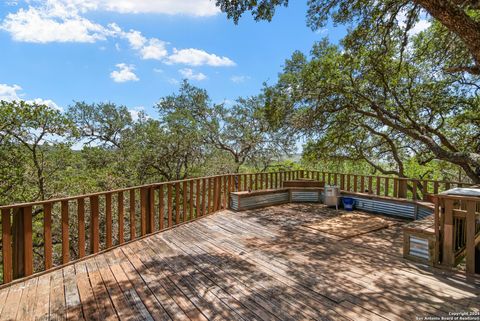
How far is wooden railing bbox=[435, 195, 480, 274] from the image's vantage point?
277 cm

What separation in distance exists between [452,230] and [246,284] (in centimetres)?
247

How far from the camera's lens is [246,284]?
2.62m

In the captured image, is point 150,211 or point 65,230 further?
point 150,211

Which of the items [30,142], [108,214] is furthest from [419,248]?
[30,142]

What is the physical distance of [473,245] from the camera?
109 inches

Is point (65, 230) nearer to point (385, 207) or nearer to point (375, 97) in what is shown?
point (385, 207)

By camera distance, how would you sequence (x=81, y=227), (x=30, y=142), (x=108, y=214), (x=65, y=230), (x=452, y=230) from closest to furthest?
(x=452, y=230), (x=65, y=230), (x=81, y=227), (x=108, y=214), (x=30, y=142)

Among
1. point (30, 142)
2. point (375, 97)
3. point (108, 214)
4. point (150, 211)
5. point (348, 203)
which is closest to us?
point (108, 214)

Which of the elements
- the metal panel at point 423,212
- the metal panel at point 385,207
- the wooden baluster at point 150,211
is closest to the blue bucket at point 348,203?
the metal panel at point 385,207

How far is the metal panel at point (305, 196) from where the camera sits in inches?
273

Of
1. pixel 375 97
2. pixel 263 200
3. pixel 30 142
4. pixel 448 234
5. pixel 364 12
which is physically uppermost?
pixel 364 12

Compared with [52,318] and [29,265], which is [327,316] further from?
[29,265]

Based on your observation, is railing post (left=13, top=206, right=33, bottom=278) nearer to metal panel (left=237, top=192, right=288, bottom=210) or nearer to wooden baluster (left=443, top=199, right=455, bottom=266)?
metal panel (left=237, top=192, right=288, bottom=210)

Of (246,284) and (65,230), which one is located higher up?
(65,230)
